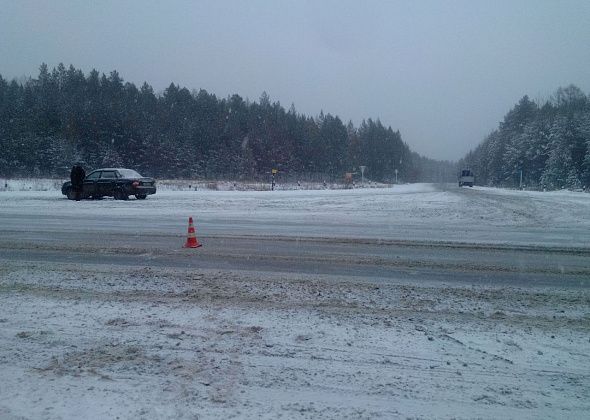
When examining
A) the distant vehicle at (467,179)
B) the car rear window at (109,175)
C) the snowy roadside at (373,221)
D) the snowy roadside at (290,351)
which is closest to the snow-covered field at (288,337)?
the snowy roadside at (290,351)

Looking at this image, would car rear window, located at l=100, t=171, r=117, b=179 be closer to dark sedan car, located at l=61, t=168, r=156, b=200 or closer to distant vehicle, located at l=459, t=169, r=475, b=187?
dark sedan car, located at l=61, t=168, r=156, b=200

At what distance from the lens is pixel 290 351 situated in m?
4.51

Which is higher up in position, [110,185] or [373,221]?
[110,185]

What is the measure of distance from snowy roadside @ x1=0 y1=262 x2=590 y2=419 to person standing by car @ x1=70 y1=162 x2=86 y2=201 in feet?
63.7

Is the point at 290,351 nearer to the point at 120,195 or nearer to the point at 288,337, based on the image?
the point at 288,337

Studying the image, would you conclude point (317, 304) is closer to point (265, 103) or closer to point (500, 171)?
point (500, 171)

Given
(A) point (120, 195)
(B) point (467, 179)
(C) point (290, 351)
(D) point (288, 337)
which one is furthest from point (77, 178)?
(B) point (467, 179)

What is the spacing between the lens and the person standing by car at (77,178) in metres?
24.5

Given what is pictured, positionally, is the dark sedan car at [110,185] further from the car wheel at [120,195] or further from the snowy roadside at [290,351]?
the snowy roadside at [290,351]

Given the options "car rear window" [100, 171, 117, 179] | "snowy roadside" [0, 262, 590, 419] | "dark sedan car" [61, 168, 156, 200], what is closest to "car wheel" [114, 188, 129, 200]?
"dark sedan car" [61, 168, 156, 200]

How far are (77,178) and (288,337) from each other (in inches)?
946

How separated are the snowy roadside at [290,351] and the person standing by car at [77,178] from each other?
19413mm

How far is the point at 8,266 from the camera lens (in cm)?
816

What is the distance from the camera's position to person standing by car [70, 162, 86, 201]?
24.5 meters
